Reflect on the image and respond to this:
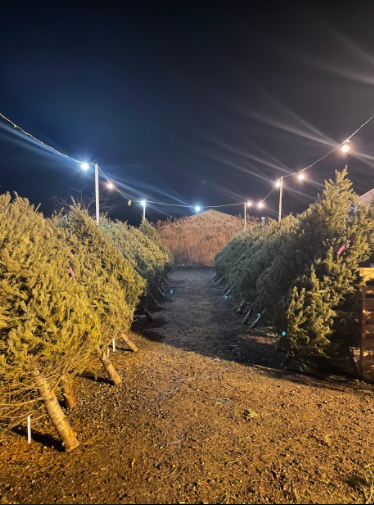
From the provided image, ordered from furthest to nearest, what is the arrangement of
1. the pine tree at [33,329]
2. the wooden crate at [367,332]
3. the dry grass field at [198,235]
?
the dry grass field at [198,235] → the wooden crate at [367,332] → the pine tree at [33,329]

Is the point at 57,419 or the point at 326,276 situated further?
the point at 326,276

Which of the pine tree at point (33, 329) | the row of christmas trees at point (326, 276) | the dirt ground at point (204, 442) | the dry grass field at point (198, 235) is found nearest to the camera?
the dirt ground at point (204, 442)

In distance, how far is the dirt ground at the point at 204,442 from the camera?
8.58ft

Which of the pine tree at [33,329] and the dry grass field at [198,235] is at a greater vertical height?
the dry grass field at [198,235]

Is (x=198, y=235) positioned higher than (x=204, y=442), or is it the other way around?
(x=198, y=235)

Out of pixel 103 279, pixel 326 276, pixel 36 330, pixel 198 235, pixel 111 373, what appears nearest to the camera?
pixel 36 330

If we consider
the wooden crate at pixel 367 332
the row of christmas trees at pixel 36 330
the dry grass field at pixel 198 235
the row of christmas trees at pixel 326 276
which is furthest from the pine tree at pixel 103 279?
the dry grass field at pixel 198 235

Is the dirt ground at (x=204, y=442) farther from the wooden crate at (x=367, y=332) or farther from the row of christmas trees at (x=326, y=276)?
the row of christmas trees at (x=326, y=276)

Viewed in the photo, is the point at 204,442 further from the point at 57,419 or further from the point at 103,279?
the point at 103,279

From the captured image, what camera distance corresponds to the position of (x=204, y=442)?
3.29m

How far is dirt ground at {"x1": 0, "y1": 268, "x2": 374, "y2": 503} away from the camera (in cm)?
262

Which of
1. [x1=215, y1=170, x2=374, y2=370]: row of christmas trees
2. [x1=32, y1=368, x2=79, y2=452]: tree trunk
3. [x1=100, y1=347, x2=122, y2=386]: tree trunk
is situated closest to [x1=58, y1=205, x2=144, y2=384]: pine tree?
[x1=100, y1=347, x2=122, y2=386]: tree trunk

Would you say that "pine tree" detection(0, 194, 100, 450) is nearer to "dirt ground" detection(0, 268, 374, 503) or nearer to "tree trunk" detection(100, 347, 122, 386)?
"dirt ground" detection(0, 268, 374, 503)

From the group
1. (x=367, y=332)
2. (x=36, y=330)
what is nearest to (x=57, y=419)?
(x=36, y=330)
